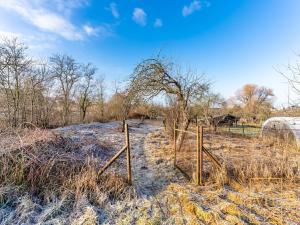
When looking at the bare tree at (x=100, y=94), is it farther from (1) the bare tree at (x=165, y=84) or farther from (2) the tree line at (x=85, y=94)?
(1) the bare tree at (x=165, y=84)

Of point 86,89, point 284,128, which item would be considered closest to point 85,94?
point 86,89

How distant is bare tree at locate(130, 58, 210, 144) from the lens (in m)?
7.69

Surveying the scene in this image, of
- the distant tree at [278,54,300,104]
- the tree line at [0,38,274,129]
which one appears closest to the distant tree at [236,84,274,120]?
the tree line at [0,38,274,129]

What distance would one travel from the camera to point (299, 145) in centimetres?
945

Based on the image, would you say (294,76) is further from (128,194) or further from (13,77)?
(13,77)

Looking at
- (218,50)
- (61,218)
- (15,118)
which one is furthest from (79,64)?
(61,218)

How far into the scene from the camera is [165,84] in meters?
7.93

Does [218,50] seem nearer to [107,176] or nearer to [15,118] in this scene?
[107,176]

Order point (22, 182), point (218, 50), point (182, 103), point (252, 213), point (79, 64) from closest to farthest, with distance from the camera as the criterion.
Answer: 1. point (252, 213)
2. point (22, 182)
3. point (182, 103)
4. point (218, 50)
5. point (79, 64)

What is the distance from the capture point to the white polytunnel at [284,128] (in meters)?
10.0

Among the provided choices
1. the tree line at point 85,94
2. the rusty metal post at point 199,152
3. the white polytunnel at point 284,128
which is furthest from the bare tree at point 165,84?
the white polytunnel at point 284,128

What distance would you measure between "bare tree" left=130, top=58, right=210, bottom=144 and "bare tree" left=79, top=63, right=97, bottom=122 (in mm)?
17299

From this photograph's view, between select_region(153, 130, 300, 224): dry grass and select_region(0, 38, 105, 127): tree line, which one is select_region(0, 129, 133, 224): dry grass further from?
select_region(0, 38, 105, 127): tree line

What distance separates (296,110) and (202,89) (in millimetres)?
3541
